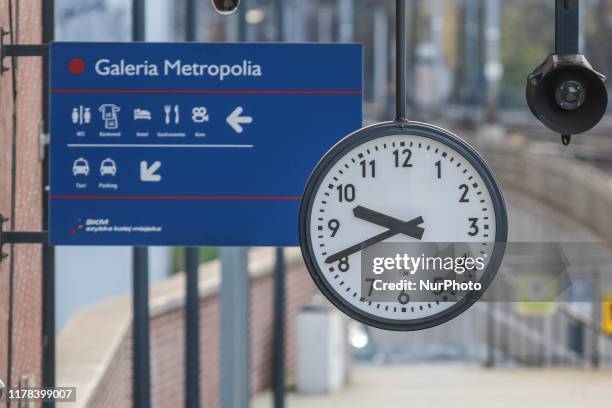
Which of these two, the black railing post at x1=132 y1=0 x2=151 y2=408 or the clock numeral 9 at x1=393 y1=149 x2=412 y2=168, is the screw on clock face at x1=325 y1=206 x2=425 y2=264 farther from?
the black railing post at x1=132 y1=0 x2=151 y2=408

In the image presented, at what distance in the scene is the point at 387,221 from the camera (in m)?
5.26

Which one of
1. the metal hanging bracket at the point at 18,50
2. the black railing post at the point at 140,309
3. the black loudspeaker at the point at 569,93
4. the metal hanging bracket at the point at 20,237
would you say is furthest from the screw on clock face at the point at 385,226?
the black railing post at the point at 140,309

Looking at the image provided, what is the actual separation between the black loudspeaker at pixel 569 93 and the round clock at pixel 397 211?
0.39 m

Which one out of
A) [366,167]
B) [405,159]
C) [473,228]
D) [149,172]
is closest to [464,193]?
[473,228]

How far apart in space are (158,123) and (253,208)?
0.53 m

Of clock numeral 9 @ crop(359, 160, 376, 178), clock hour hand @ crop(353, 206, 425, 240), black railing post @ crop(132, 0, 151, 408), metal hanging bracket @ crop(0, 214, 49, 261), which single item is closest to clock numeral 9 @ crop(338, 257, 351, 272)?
clock hour hand @ crop(353, 206, 425, 240)

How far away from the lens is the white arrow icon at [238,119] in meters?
6.12

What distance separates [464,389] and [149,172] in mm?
13957

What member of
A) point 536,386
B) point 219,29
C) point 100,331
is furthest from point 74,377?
point 219,29

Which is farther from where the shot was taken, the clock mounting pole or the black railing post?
the black railing post

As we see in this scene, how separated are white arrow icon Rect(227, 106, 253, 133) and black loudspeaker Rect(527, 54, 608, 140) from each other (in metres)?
1.29

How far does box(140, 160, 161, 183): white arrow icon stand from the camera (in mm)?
6102

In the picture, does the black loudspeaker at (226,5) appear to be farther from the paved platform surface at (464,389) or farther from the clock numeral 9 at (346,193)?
the paved platform surface at (464,389)

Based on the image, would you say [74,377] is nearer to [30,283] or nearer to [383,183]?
[30,283]
